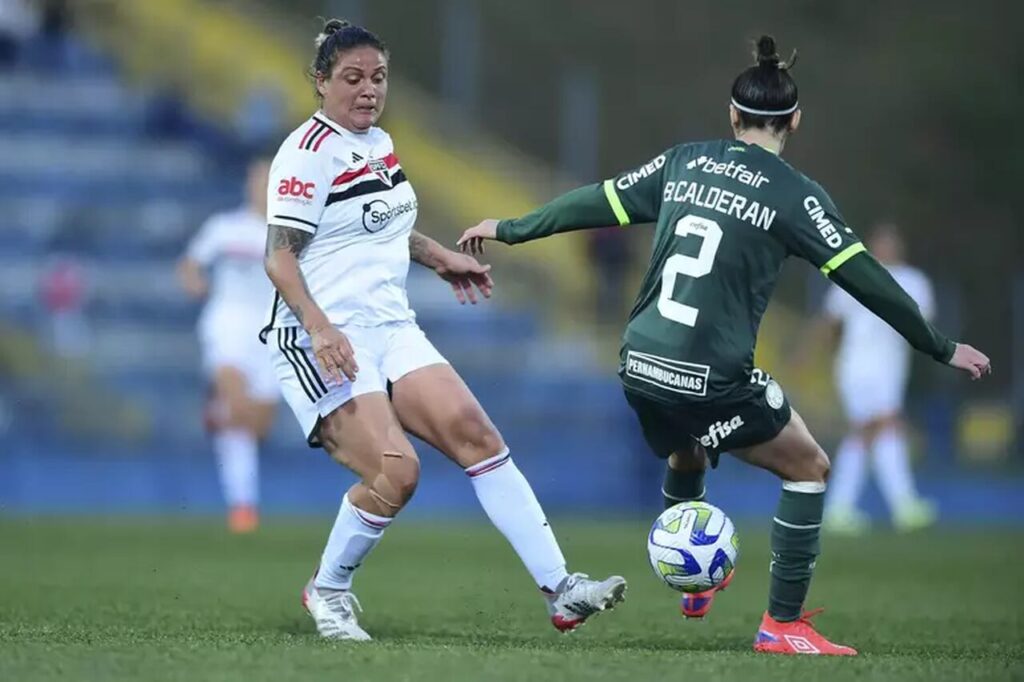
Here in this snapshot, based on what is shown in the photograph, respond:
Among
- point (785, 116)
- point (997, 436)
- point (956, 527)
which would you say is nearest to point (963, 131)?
point (997, 436)

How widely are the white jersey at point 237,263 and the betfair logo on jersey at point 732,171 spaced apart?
7.29 m

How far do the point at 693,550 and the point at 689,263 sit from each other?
106cm

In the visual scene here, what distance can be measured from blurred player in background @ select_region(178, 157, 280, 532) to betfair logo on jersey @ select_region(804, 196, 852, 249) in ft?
24.8

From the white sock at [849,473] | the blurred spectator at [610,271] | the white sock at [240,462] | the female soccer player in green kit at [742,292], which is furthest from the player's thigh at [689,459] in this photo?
the blurred spectator at [610,271]

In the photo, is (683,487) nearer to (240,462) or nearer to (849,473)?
(240,462)

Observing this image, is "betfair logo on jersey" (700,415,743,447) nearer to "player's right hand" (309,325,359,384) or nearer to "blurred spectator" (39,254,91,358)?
"player's right hand" (309,325,359,384)

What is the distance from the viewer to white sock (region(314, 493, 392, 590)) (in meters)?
7.32

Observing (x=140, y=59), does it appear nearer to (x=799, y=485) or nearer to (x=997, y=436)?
(x=997, y=436)

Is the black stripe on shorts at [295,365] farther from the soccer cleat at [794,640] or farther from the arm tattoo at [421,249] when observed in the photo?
the soccer cleat at [794,640]

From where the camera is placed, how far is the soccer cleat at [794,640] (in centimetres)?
692

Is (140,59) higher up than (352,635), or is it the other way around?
(140,59)

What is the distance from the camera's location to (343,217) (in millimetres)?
7238

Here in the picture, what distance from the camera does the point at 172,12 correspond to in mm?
25047

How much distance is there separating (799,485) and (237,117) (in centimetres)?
1791
